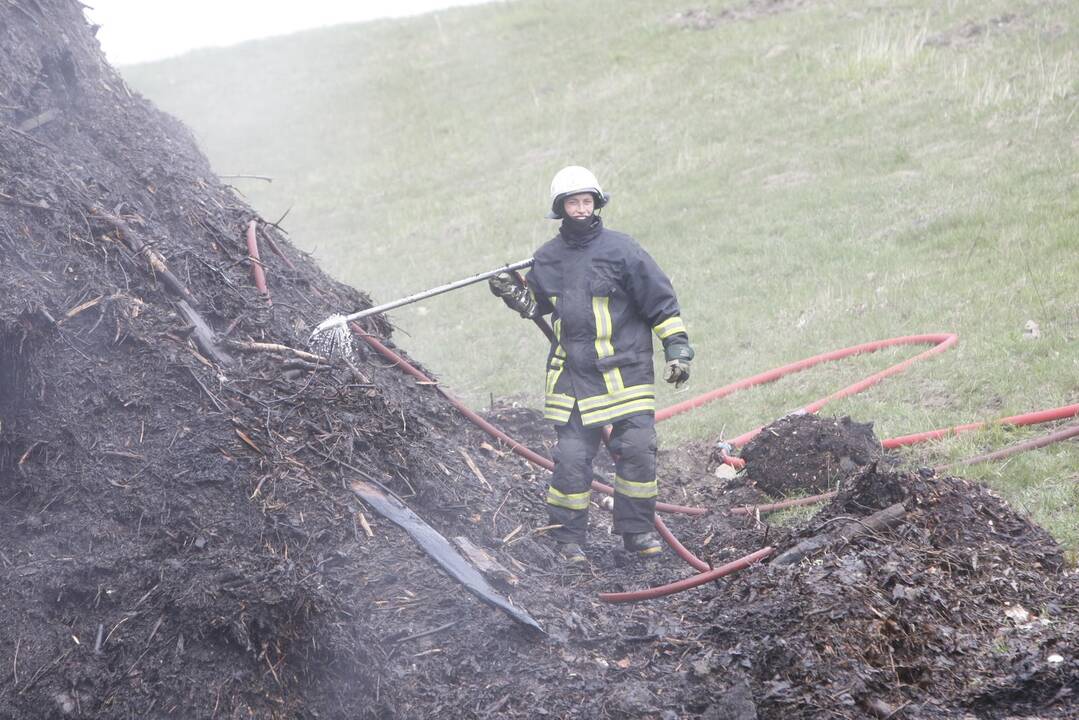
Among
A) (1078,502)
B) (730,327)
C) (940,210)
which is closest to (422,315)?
(730,327)

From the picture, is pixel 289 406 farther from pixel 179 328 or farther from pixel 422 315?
pixel 422 315

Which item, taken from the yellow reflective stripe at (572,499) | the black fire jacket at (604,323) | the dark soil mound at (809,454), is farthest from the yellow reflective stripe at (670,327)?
the dark soil mound at (809,454)

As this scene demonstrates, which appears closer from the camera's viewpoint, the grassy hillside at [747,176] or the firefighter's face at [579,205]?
the firefighter's face at [579,205]

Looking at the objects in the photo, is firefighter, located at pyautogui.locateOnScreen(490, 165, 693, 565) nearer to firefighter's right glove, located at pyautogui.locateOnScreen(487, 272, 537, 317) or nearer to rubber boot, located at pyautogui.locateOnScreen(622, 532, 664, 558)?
rubber boot, located at pyautogui.locateOnScreen(622, 532, 664, 558)

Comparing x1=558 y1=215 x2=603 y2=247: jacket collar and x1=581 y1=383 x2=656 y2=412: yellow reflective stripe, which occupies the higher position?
x1=558 y1=215 x2=603 y2=247: jacket collar

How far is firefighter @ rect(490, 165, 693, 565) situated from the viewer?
17.7 ft

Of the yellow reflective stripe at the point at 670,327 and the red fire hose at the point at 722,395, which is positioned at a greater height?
the yellow reflective stripe at the point at 670,327

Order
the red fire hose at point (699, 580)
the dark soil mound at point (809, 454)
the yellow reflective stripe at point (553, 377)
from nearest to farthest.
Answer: the red fire hose at point (699, 580), the yellow reflective stripe at point (553, 377), the dark soil mound at point (809, 454)

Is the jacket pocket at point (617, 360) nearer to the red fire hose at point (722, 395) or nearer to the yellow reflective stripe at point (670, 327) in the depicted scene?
the yellow reflective stripe at point (670, 327)

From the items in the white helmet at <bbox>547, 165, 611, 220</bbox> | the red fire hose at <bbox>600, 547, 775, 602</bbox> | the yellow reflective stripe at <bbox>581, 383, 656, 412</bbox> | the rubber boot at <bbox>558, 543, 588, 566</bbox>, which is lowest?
the rubber boot at <bbox>558, 543, 588, 566</bbox>

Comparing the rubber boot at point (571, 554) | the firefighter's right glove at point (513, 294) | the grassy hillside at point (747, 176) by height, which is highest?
the firefighter's right glove at point (513, 294)

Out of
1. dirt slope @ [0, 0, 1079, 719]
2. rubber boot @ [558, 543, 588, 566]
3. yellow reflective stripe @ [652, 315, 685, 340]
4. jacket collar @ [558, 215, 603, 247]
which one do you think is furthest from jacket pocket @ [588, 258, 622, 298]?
rubber boot @ [558, 543, 588, 566]

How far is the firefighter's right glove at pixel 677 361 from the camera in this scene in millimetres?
5281

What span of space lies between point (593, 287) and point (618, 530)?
1.27 metres
